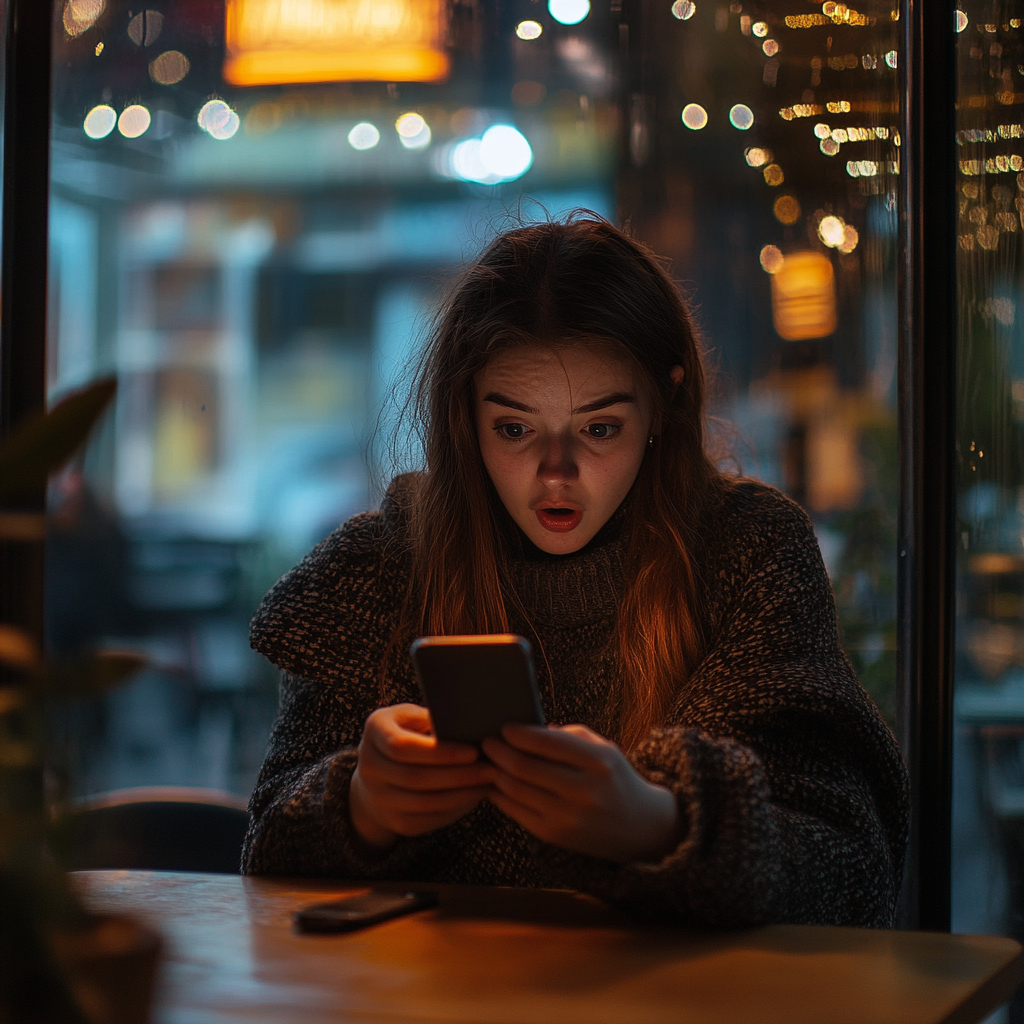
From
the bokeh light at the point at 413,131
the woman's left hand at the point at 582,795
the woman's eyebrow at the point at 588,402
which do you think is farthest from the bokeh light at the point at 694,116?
the woman's left hand at the point at 582,795

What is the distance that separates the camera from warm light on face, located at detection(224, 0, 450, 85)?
2377mm

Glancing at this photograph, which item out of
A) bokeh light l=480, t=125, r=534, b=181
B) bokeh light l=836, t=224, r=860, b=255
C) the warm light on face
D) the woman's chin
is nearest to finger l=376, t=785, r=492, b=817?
the woman's chin

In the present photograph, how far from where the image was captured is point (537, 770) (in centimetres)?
103

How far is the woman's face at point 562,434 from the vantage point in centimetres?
148

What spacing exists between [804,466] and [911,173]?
0.89m

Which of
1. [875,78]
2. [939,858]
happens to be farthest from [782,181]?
[939,858]

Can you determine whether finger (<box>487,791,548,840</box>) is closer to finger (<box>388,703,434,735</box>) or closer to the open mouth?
finger (<box>388,703,434,735</box>)

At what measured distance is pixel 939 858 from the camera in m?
1.80

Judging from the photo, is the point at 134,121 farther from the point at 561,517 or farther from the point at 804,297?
the point at 561,517

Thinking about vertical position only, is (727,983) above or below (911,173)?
below

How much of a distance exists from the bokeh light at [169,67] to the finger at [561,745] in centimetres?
208

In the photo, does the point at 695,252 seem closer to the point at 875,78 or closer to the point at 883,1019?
the point at 875,78

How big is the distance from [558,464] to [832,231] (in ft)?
3.50

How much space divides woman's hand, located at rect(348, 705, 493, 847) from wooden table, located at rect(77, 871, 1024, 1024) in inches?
3.5
